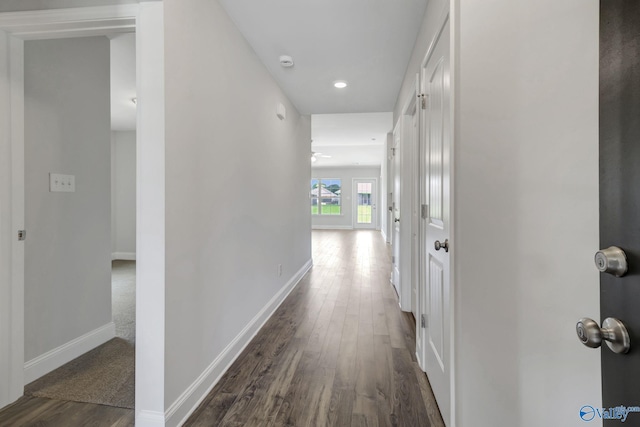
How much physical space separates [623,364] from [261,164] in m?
2.58

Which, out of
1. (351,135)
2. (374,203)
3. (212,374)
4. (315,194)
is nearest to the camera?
(212,374)

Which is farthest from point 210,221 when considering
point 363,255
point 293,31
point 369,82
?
point 363,255

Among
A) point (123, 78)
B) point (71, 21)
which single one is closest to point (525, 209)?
point (71, 21)

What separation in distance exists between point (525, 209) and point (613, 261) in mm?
459

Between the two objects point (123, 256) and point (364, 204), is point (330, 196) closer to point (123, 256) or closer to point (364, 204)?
point (364, 204)

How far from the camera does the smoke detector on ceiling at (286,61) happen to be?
261 centimetres

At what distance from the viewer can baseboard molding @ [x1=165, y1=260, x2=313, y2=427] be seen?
1.46 metres

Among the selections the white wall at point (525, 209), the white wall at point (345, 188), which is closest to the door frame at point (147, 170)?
the white wall at point (525, 209)

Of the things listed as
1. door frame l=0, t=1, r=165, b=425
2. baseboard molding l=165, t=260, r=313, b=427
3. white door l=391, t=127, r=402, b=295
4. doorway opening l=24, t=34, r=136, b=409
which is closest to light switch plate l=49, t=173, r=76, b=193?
doorway opening l=24, t=34, r=136, b=409

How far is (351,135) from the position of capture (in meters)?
6.76

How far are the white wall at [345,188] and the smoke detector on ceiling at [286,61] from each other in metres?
9.47

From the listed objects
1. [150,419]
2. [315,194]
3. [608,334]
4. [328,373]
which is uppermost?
[315,194]

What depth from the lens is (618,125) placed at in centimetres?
54

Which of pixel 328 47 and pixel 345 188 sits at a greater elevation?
pixel 328 47
